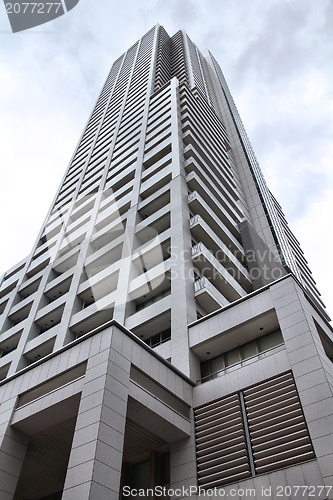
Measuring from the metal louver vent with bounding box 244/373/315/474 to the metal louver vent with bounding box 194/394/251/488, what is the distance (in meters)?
0.51

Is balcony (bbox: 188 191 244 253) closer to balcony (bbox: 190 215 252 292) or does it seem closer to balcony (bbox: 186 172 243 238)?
balcony (bbox: 186 172 243 238)

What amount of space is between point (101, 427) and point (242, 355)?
920 cm

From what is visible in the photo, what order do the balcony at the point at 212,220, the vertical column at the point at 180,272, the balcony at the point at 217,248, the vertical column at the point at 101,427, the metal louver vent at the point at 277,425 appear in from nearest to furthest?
the vertical column at the point at 101,427
the metal louver vent at the point at 277,425
the vertical column at the point at 180,272
the balcony at the point at 217,248
the balcony at the point at 212,220

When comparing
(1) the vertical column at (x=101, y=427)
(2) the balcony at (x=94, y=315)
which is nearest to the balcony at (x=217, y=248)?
(2) the balcony at (x=94, y=315)

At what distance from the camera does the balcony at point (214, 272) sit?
89.4 ft

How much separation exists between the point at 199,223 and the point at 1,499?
822 inches

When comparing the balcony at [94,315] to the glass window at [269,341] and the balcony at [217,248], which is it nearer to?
the balcony at [217,248]

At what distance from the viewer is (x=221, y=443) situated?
15.8m

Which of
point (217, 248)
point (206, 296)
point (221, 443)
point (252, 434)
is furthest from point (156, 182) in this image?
point (252, 434)

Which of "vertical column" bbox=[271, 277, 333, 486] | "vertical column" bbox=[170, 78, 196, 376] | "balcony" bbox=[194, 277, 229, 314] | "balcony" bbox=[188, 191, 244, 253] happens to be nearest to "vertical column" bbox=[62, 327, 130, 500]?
"vertical column" bbox=[170, 78, 196, 376]

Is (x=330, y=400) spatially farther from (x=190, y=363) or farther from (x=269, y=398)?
(x=190, y=363)

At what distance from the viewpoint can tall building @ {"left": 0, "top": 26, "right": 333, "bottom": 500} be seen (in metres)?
13.6

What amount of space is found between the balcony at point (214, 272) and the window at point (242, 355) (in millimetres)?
8216

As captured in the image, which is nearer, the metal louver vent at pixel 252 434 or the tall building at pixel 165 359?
the tall building at pixel 165 359
